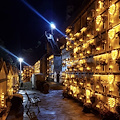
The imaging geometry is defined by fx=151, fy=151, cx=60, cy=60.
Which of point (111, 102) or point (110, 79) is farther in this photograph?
point (110, 79)

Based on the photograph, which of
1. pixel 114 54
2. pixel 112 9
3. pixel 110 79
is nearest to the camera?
pixel 114 54

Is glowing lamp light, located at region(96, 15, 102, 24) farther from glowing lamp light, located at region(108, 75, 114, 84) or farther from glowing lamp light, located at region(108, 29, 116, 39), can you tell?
glowing lamp light, located at region(108, 75, 114, 84)

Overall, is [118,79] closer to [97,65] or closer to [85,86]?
[97,65]

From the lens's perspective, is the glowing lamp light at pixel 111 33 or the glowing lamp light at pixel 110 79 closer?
the glowing lamp light at pixel 111 33

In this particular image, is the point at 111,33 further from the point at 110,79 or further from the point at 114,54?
the point at 110,79

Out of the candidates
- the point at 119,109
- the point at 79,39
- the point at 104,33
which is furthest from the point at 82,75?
the point at 119,109

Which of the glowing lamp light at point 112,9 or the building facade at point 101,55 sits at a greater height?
the glowing lamp light at point 112,9

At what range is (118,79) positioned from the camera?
1040 cm

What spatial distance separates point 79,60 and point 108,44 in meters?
7.01

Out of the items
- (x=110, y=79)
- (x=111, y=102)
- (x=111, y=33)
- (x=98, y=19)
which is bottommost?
(x=111, y=102)

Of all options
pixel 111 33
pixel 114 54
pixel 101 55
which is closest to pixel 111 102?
pixel 114 54

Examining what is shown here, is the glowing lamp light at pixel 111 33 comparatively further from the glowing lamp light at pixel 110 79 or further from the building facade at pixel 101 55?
the glowing lamp light at pixel 110 79

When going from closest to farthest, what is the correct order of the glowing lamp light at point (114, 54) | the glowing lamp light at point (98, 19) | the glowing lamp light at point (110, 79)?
the glowing lamp light at point (114, 54) → the glowing lamp light at point (110, 79) → the glowing lamp light at point (98, 19)

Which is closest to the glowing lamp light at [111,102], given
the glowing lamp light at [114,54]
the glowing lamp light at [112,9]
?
the glowing lamp light at [114,54]
